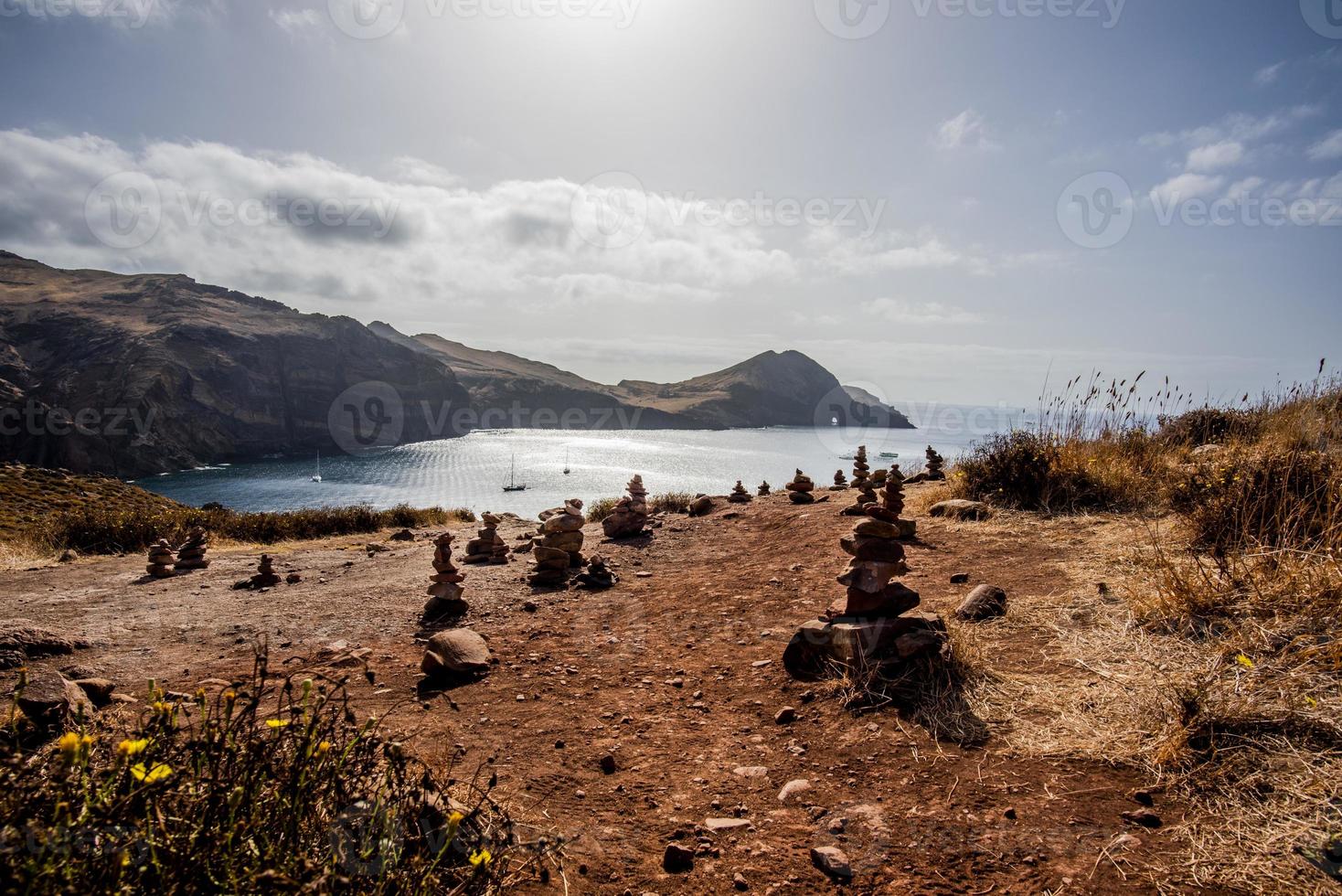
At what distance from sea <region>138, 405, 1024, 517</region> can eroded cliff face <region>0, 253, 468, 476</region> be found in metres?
8.98

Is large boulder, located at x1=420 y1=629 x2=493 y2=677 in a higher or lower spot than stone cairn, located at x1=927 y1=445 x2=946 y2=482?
lower

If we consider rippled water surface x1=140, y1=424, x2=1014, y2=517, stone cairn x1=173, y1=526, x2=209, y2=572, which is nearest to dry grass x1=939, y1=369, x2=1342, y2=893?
rippled water surface x1=140, y1=424, x2=1014, y2=517

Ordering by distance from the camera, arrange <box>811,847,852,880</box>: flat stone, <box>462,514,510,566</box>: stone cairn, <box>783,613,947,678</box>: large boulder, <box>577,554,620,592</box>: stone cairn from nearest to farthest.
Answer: <box>811,847,852,880</box>: flat stone
<box>783,613,947,678</box>: large boulder
<box>577,554,620,592</box>: stone cairn
<box>462,514,510,566</box>: stone cairn

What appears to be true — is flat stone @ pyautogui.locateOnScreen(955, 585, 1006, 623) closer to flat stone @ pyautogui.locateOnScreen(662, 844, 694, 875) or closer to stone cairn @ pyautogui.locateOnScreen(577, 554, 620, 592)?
flat stone @ pyautogui.locateOnScreen(662, 844, 694, 875)

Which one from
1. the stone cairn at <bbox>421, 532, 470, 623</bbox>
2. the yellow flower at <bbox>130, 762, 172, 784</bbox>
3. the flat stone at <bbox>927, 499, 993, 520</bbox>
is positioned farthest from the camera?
the flat stone at <bbox>927, 499, 993, 520</bbox>

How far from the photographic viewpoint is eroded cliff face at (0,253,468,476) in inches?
3433

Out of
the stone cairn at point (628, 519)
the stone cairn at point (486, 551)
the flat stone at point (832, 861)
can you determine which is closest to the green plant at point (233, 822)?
the flat stone at point (832, 861)

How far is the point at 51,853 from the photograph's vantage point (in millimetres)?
1575

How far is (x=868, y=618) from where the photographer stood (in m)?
5.20

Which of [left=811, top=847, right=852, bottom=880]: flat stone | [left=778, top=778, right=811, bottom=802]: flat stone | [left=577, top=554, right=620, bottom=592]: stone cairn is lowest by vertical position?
[left=577, top=554, right=620, bottom=592]: stone cairn

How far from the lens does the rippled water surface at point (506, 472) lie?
63562 mm

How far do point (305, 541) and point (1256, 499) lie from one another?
66.0 ft

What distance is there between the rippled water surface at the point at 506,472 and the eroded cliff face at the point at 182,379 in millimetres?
10747

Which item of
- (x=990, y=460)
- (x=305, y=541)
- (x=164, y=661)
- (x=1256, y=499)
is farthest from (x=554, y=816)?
(x=305, y=541)
